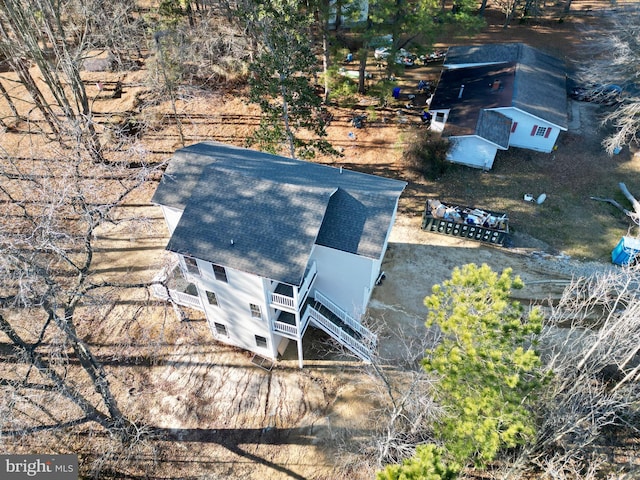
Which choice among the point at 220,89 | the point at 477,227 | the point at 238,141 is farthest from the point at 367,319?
the point at 220,89

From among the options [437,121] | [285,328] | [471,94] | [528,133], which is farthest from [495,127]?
[285,328]

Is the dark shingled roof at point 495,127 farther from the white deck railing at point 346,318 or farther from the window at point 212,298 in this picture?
the window at point 212,298

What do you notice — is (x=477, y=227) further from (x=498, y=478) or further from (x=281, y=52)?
(x=281, y=52)

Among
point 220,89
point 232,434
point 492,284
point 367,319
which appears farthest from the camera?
point 220,89

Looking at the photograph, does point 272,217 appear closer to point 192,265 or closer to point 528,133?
point 192,265

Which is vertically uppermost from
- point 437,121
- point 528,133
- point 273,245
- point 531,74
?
point 273,245
